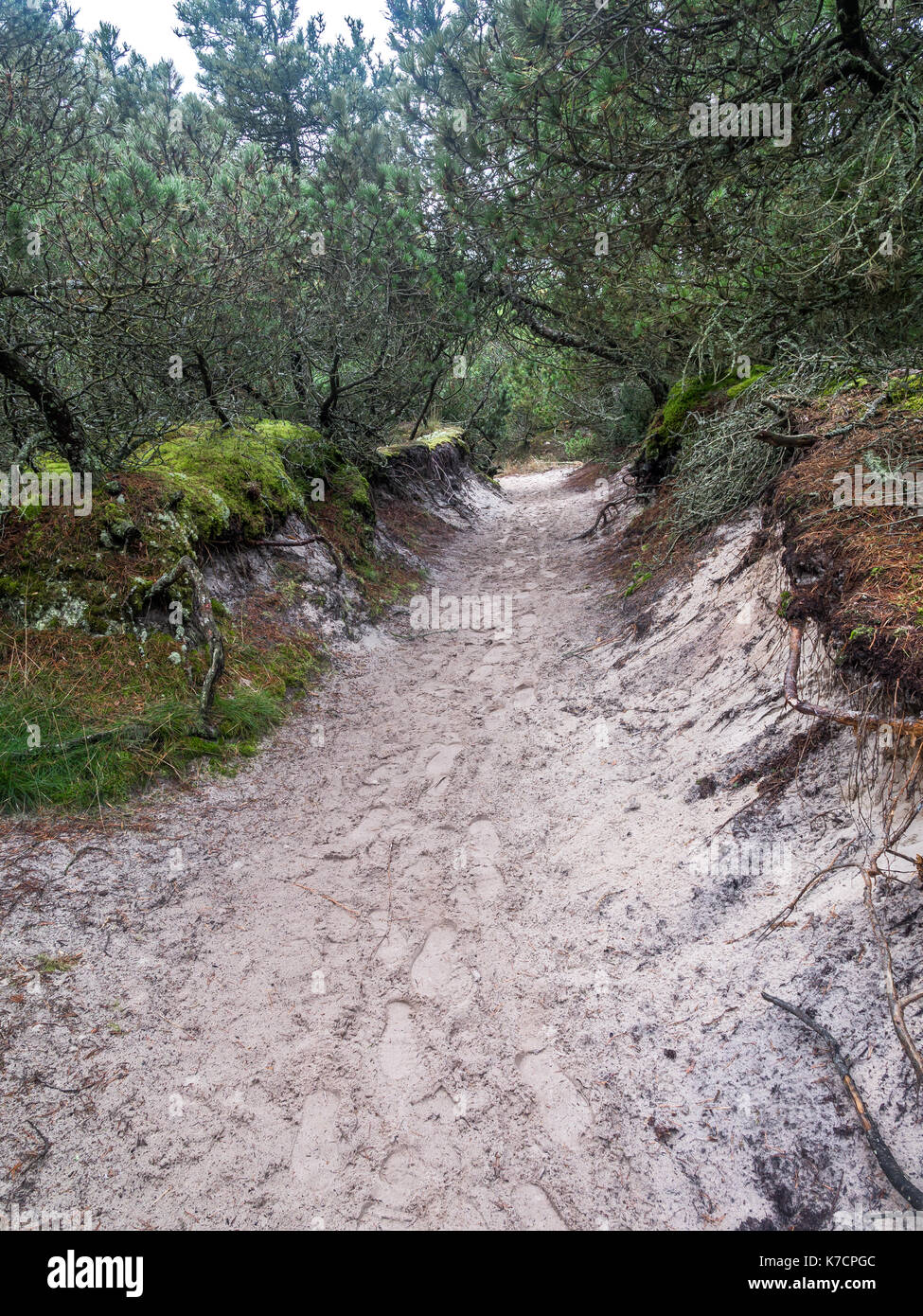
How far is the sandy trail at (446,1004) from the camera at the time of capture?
6.96ft

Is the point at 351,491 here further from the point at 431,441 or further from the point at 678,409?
the point at 431,441

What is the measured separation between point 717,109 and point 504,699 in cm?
437

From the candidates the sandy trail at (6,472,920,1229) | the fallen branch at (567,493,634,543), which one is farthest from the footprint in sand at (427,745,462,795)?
the fallen branch at (567,493,634,543)

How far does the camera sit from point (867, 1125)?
1903mm

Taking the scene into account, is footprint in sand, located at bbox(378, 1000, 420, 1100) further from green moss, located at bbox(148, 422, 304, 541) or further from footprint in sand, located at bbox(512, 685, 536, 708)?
green moss, located at bbox(148, 422, 304, 541)

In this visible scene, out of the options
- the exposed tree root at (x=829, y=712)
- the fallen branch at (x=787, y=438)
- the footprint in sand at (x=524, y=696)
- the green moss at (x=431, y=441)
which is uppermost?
the green moss at (x=431, y=441)

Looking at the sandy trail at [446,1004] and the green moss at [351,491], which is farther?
the green moss at [351,491]

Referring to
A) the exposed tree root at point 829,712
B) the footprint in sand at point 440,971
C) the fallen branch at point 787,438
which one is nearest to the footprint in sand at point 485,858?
the footprint in sand at point 440,971

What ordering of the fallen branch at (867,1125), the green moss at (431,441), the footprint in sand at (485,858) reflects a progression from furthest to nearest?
1. the green moss at (431,441)
2. the footprint in sand at (485,858)
3. the fallen branch at (867,1125)

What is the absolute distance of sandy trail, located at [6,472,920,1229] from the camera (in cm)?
212

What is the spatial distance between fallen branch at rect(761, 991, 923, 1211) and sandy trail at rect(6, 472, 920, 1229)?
71 mm

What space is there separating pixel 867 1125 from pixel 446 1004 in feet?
5.27

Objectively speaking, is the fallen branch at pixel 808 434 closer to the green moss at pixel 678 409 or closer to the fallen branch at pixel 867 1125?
the fallen branch at pixel 867 1125

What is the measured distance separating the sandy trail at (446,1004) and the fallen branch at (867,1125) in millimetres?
71
